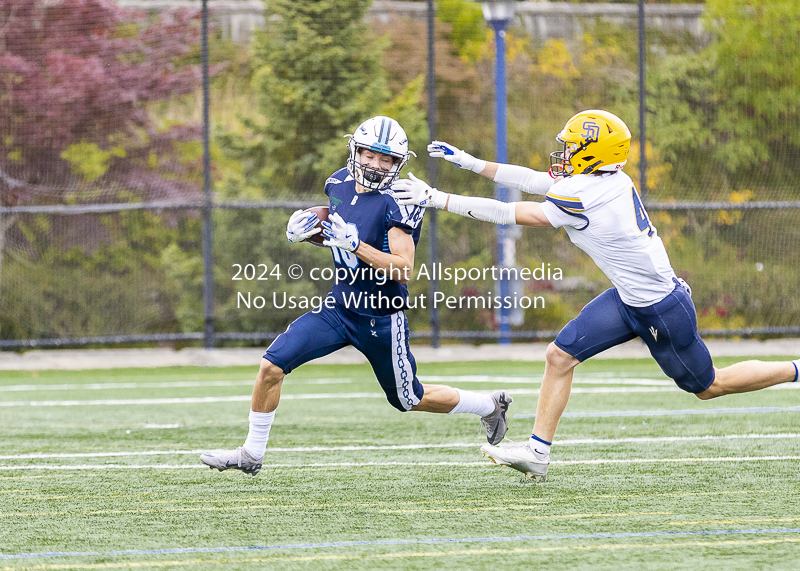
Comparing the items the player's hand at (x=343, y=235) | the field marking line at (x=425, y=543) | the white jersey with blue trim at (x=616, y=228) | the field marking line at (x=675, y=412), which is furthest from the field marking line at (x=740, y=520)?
the field marking line at (x=675, y=412)

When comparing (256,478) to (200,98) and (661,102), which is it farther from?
(661,102)

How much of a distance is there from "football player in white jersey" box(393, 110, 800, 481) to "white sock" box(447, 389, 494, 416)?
0.38 meters

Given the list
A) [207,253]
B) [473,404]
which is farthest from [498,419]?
[207,253]

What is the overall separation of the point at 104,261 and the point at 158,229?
2.34ft

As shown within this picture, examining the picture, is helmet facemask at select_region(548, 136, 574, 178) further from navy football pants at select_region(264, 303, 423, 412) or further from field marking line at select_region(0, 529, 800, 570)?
field marking line at select_region(0, 529, 800, 570)

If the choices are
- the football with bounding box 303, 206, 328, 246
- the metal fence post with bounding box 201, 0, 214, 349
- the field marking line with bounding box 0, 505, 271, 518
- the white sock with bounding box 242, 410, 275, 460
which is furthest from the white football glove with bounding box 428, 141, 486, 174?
the metal fence post with bounding box 201, 0, 214, 349

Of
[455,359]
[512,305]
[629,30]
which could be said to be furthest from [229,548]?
[629,30]

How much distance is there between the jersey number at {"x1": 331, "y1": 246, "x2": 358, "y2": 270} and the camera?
5.30 meters

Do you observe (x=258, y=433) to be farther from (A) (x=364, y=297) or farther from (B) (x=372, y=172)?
(B) (x=372, y=172)

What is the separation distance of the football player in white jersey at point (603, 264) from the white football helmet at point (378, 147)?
0.46 ft

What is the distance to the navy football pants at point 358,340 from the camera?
209 inches

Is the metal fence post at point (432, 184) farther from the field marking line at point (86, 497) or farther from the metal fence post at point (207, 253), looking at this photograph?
the field marking line at point (86, 497)

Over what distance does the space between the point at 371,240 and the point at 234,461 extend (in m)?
1.29

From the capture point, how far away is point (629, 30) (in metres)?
15.2
